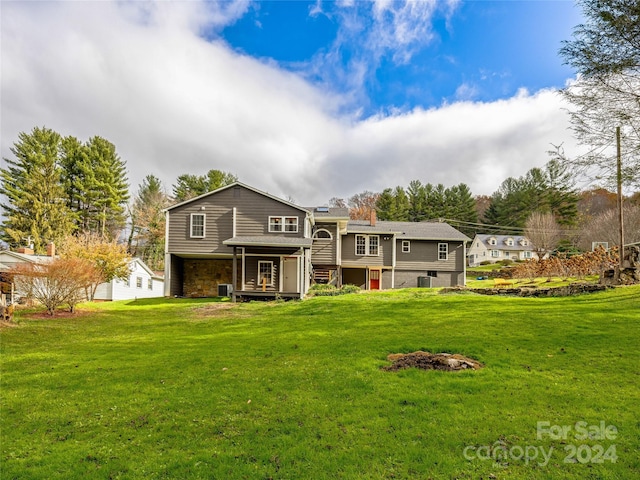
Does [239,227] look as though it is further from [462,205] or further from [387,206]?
[462,205]

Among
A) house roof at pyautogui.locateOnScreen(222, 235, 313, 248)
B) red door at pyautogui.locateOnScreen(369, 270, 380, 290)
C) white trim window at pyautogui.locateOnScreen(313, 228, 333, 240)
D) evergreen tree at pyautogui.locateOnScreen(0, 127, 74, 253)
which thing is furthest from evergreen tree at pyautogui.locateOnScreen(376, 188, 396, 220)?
evergreen tree at pyautogui.locateOnScreen(0, 127, 74, 253)

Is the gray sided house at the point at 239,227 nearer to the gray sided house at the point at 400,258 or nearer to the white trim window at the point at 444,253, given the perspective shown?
the gray sided house at the point at 400,258

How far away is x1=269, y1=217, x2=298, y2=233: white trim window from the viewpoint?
73.3 feet

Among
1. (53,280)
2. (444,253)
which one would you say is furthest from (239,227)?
(444,253)

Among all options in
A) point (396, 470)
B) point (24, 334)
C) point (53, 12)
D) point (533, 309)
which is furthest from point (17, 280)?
point (533, 309)

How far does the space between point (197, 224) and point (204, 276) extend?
155 inches

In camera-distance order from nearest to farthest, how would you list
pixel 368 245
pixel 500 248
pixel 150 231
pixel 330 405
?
pixel 330 405 → pixel 368 245 → pixel 150 231 → pixel 500 248

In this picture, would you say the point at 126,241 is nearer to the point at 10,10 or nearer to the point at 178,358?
the point at 10,10

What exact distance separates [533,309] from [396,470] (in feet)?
33.7

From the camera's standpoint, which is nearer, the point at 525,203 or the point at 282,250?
the point at 282,250

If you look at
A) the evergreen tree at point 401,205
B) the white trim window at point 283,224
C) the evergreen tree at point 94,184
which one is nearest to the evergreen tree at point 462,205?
the evergreen tree at point 401,205

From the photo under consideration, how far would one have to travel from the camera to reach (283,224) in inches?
882

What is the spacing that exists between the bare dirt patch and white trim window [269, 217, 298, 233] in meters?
15.9

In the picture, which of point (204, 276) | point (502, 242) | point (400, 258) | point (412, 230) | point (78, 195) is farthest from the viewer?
point (502, 242)
